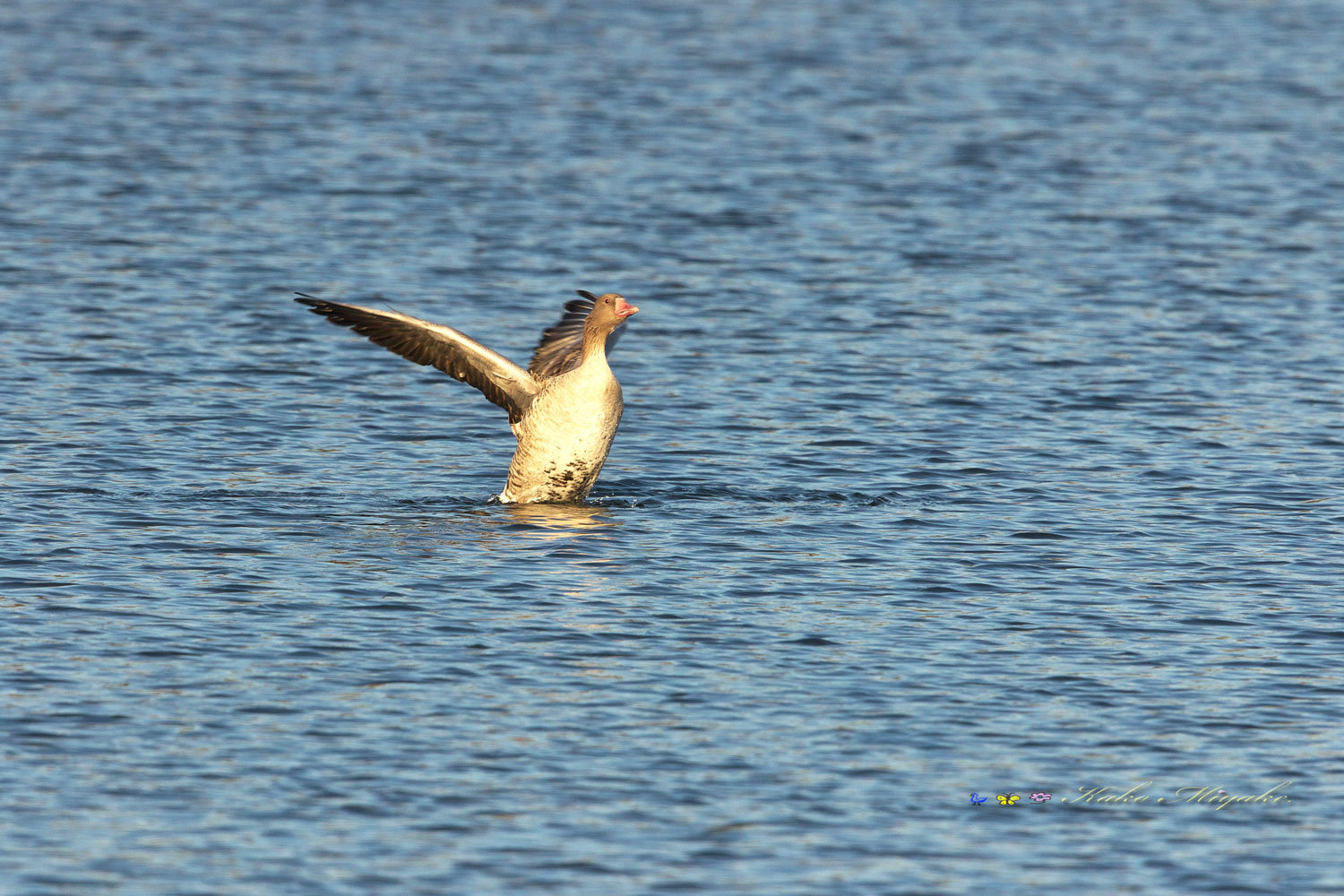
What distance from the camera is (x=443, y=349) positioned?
16.9 metres

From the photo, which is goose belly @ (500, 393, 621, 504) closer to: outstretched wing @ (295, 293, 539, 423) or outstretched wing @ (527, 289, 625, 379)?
outstretched wing @ (295, 293, 539, 423)

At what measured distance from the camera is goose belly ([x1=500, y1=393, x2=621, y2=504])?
17.2 meters

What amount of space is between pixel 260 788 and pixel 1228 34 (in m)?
40.3

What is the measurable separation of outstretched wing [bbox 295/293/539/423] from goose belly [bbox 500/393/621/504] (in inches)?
9.4

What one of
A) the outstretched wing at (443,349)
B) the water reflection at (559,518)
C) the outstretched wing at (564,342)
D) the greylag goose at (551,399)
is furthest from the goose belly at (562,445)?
the outstretched wing at (564,342)

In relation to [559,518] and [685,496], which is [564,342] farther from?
[559,518]

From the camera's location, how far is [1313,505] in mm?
17734

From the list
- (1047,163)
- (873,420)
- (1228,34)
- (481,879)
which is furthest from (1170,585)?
(1228,34)

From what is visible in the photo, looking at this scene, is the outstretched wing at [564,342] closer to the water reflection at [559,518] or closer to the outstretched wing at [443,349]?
the outstretched wing at [443,349]

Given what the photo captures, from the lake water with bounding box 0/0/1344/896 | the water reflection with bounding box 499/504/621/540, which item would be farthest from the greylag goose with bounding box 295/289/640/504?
the lake water with bounding box 0/0/1344/896

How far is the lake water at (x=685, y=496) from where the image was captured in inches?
438

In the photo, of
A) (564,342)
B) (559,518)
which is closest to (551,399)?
(559,518)

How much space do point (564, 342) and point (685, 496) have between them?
1.80 meters

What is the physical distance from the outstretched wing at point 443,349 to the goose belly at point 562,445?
0.24 metres
